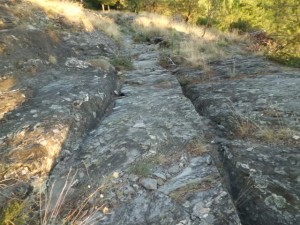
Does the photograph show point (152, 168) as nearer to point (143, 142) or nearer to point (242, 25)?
point (143, 142)

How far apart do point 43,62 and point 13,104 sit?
6.86 feet

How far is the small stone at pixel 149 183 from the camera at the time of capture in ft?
12.1

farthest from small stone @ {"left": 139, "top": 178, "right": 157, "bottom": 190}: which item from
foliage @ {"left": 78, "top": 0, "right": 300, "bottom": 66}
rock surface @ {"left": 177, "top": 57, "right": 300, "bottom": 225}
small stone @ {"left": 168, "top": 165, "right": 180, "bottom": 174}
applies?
foliage @ {"left": 78, "top": 0, "right": 300, "bottom": 66}

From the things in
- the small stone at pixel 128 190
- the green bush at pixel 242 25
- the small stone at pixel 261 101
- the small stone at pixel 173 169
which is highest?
the small stone at pixel 261 101

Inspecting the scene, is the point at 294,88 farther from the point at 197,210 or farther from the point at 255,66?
the point at 197,210

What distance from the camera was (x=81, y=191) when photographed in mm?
3713

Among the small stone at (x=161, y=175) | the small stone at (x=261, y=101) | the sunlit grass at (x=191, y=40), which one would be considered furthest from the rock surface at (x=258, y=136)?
the sunlit grass at (x=191, y=40)

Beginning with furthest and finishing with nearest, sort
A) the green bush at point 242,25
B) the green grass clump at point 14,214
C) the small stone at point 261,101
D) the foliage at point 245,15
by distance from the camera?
the green bush at point 242,25, the foliage at point 245,15, the small stone at point 261,101, the green grass clump at point 14,214

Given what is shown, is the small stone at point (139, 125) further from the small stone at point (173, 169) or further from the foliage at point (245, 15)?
the foliage at point (245, 15)

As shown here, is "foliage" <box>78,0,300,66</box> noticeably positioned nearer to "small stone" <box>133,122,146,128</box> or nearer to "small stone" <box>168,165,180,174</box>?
"small stone" <box>133,122,146,128</box>

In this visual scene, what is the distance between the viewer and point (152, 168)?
401 centimetres

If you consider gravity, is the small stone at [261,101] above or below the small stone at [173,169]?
above

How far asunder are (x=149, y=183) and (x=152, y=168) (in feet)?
0.97

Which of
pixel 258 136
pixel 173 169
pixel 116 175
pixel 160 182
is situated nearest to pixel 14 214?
pixel 116 175
